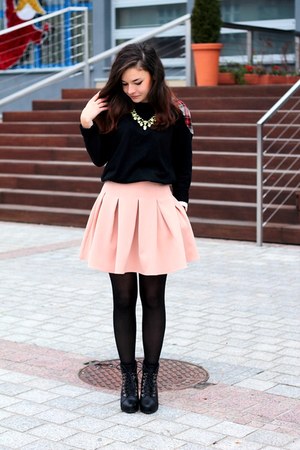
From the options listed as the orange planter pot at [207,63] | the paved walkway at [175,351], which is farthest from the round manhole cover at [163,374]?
the orange planter pot at [207,63]

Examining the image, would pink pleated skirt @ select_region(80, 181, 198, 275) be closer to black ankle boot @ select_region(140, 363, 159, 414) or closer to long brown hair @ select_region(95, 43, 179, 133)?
long brown hair @ select_region(95, 43, 179, 133)

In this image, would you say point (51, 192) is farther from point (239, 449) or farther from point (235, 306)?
point (239, 449)

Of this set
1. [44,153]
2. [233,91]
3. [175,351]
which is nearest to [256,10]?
[233,91]

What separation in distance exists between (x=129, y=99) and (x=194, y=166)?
6.82 m

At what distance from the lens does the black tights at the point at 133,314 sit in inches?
191

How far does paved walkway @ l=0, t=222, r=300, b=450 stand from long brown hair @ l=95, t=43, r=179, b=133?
4.54 feet

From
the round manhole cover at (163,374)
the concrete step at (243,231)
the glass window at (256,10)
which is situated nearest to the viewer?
the round manhole cover at (163,374)

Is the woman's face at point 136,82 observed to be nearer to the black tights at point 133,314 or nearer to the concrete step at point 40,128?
the black tights at point 133,314

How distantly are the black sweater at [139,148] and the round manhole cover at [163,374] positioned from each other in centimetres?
113

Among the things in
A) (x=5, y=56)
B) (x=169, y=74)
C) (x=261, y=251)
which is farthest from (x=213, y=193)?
(x=5, y=56)

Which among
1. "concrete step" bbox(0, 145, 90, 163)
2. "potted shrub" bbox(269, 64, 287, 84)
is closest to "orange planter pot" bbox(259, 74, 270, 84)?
"potted shrub" bbox(269, 64, 287, 84)

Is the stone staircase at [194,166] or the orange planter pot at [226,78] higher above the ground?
the orange planter pot at [226,78]

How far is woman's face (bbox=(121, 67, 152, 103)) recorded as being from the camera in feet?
15.3

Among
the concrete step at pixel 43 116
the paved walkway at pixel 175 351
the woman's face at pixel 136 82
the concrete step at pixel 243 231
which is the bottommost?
the paved walkway at pixel 175 351
